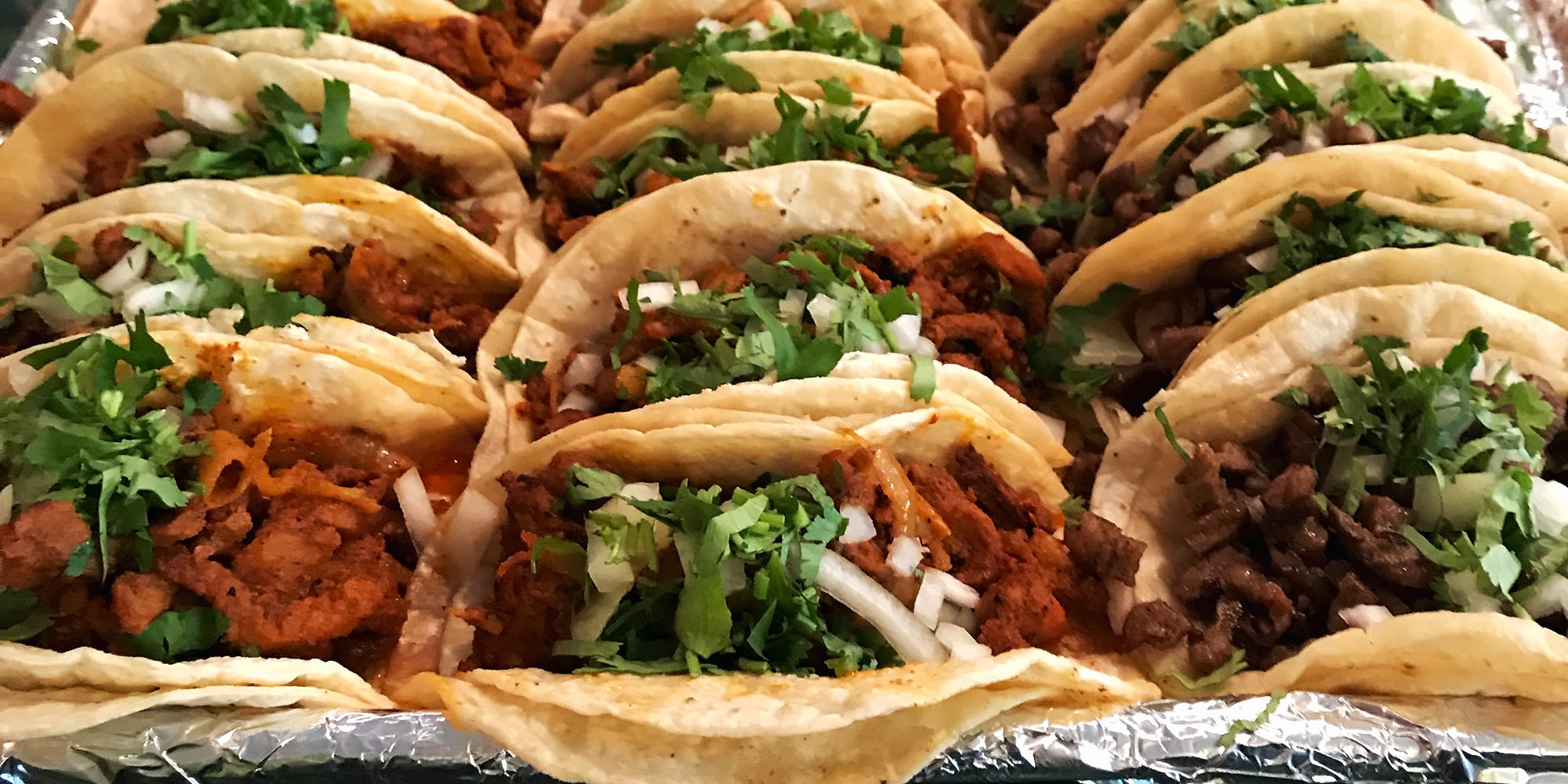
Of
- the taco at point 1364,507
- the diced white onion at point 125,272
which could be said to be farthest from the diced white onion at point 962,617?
the diced white onion at point 125,272

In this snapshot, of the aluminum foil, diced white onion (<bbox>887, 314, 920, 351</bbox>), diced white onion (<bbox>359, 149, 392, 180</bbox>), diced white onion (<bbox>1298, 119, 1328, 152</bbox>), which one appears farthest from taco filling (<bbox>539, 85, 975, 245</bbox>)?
the aluminum foil

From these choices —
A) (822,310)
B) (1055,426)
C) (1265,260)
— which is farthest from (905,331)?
(1265,260)

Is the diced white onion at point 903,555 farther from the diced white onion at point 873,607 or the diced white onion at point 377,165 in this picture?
the diced white onion at point 377,165

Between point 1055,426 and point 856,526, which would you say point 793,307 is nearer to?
point 856,526

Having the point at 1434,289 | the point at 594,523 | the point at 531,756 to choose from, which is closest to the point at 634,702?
the point at 531,756

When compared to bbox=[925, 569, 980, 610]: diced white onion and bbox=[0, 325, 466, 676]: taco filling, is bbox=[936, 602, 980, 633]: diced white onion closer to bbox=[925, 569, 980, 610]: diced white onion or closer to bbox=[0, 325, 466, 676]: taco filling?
bbox=[925, 569, 980, 610]: diced white onion
